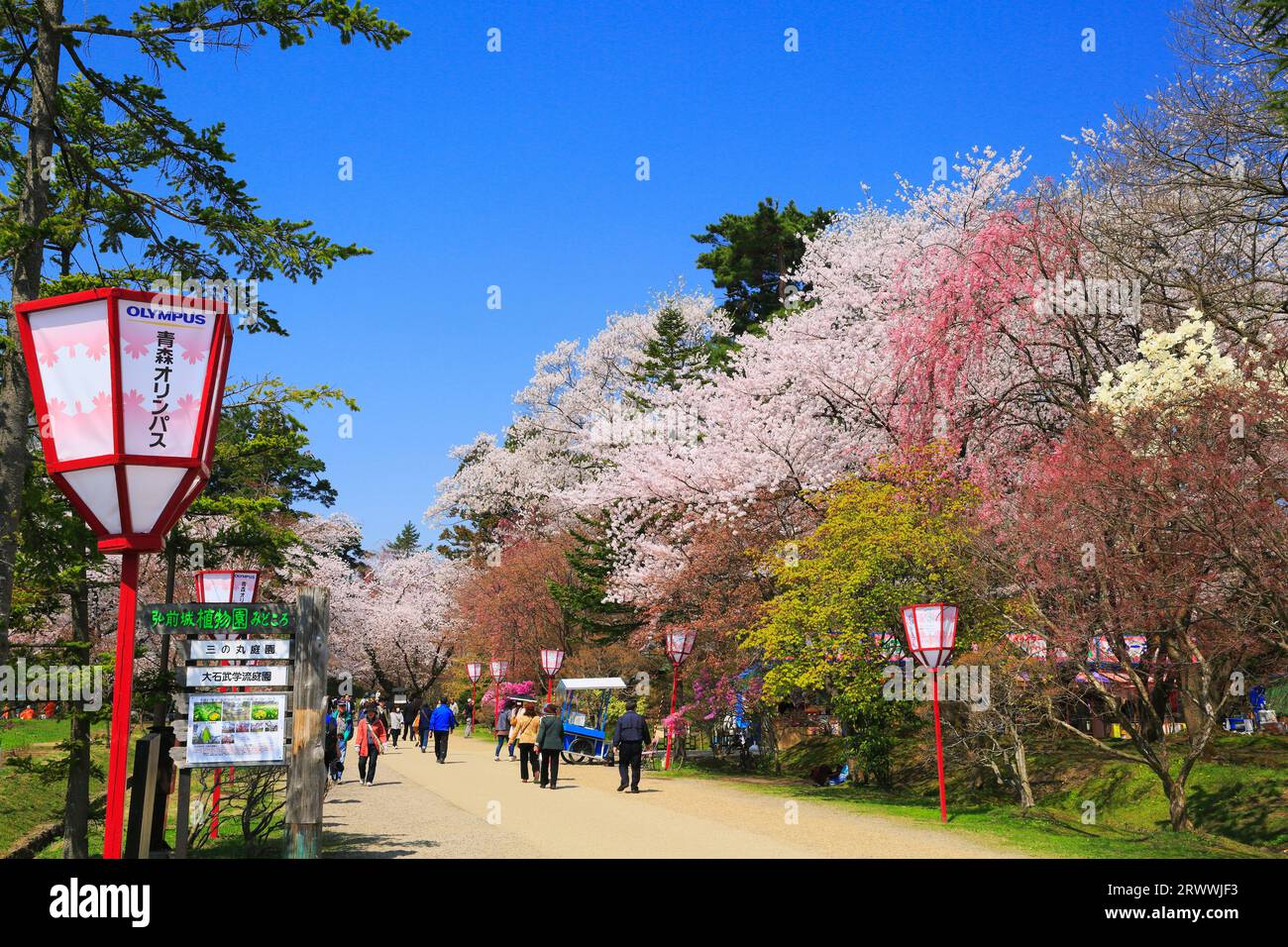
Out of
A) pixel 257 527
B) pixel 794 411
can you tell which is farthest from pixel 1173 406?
pixel 257 527

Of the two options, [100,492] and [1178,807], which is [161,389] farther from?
[1178,807]

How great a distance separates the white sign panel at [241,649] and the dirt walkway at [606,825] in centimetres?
356

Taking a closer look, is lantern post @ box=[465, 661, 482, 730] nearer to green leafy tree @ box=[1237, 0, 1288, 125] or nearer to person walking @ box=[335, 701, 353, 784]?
person walking @ box=[335, 701, 353, 784]

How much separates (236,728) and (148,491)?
3.36m

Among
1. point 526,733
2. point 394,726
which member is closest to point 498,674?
point 394,726

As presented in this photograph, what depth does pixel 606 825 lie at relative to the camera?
13508 mm

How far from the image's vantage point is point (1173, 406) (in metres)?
13.4

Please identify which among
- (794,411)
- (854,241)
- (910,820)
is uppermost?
(854,241)

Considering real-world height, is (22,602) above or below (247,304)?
below

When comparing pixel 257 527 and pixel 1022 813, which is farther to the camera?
pixel 1022 813

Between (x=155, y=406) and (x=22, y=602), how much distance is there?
6.51m
